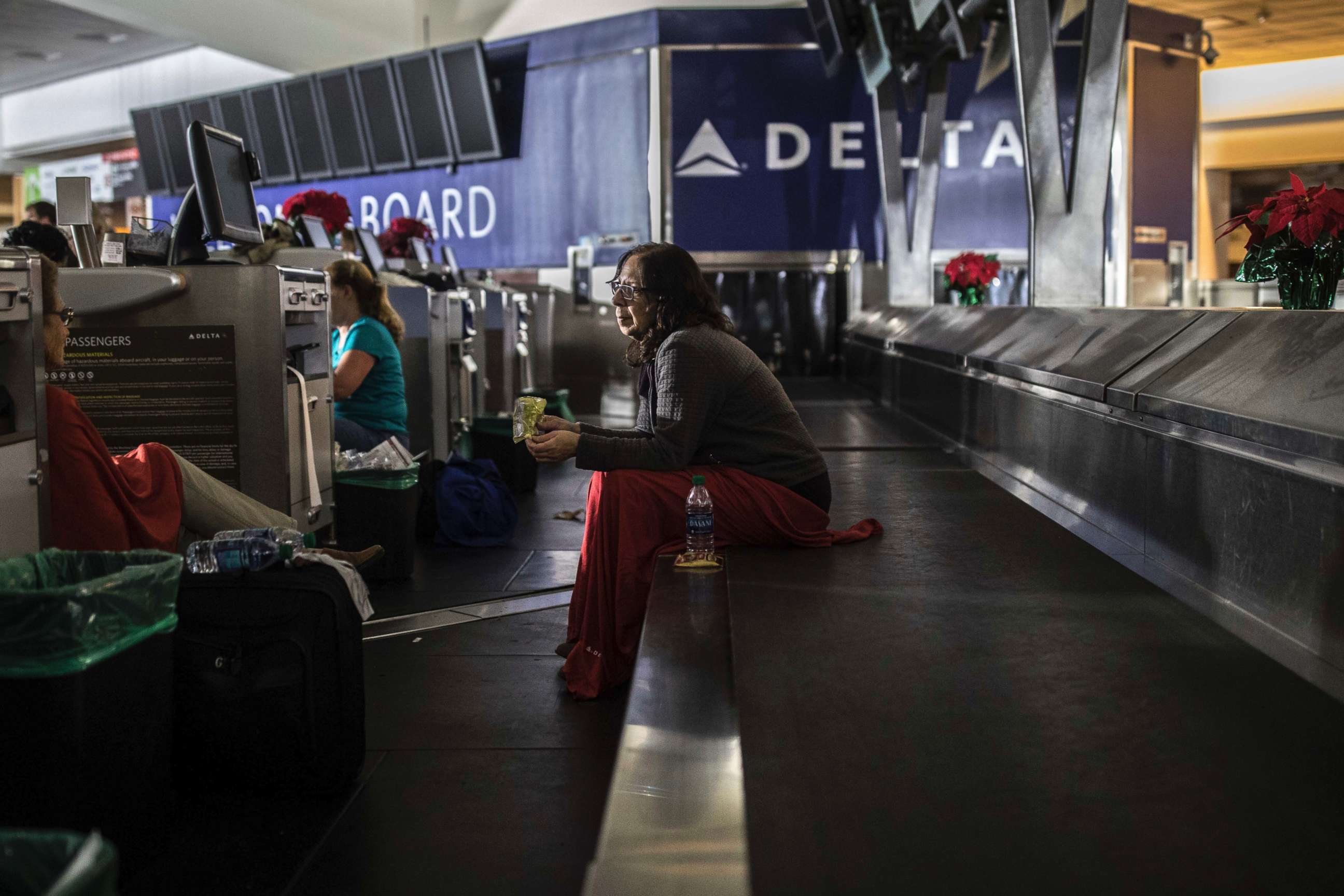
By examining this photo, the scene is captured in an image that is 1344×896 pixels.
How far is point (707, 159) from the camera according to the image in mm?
13125

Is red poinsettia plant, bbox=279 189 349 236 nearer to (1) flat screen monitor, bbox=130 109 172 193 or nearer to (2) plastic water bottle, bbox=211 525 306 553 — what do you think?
(2) plastic water bottle, bbox=211 525 306 553

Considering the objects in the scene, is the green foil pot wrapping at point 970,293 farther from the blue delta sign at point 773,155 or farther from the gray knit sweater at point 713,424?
the gray knit sweater at point 713,424

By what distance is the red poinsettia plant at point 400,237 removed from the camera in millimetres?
8922

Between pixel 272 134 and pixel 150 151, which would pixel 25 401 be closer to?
pixel 272 134

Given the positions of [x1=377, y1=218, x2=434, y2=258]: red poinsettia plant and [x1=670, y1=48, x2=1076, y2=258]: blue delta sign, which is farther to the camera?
[x1=670, y1=48, x2=1076, y2=258]: blue delta sign

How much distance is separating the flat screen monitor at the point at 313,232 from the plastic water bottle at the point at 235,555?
357 centimetres

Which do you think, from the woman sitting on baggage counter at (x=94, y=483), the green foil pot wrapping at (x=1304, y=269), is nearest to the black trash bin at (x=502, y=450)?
the woman sitting on baggage counter at (x=94, y=483)

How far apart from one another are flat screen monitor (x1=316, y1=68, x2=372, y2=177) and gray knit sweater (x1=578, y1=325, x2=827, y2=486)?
12.9 m

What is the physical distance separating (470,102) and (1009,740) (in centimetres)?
1305

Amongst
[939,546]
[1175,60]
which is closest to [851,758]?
[939,546]

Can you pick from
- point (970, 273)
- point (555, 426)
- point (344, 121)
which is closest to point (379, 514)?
point (555, 426)

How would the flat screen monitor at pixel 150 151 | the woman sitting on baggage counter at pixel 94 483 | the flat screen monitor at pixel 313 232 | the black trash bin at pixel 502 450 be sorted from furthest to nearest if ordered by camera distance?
the flat screen monitor at pixel 150 151
the black trash bin at pixel 502 450
the flat screen monitor at pixel 313 232
the woman sitting on baggage counter at pixel 94 483

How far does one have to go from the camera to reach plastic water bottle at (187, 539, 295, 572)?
2.66 meters

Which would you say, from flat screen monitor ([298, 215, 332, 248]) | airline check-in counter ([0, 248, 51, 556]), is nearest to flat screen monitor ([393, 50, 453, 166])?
flat screen monitor ([298, 215, 332, 248])
